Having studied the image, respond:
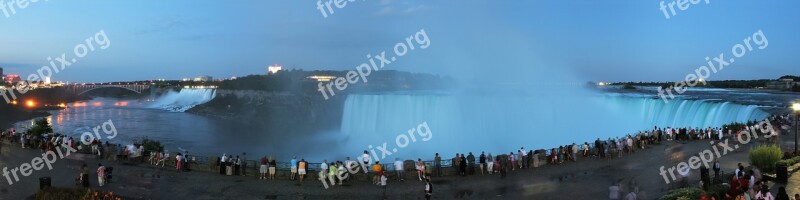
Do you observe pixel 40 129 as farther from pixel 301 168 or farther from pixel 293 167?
pixel 301 168

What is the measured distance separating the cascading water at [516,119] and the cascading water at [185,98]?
8767 cm

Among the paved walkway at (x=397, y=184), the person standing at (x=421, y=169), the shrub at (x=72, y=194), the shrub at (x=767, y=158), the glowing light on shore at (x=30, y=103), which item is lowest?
the paved walkway at (x=397, y=184)

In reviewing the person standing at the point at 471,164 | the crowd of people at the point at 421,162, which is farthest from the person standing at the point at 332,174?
the person standing at the point at 471,164

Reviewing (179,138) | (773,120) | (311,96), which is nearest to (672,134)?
(773,120)

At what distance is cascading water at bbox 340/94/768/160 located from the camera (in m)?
37.8

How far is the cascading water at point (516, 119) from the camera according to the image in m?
37.8

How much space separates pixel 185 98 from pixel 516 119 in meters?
117

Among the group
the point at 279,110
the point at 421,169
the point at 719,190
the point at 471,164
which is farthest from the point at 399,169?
the point at 279,110

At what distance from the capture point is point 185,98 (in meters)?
138

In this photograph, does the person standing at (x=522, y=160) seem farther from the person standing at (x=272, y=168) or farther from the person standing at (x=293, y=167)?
the person standing at (x=272, y=168)

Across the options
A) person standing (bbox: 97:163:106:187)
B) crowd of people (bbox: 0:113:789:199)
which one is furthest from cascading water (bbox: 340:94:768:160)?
person standing (bbox: 97:163:106:187)

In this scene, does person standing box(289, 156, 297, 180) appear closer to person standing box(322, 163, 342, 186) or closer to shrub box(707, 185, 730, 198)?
person standing box(322, 163, 342, 186)

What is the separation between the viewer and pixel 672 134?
1096 inches

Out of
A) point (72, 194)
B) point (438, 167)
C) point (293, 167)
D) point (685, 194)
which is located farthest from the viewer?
point (438, 167)
